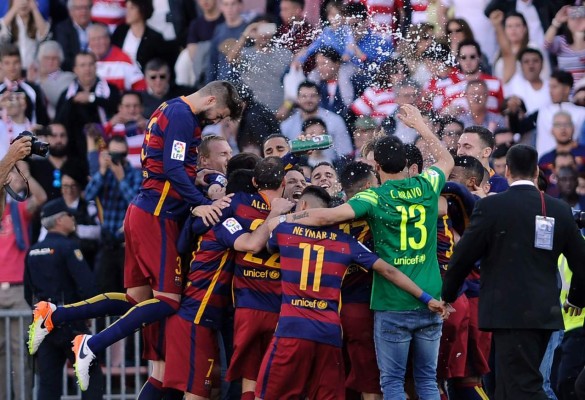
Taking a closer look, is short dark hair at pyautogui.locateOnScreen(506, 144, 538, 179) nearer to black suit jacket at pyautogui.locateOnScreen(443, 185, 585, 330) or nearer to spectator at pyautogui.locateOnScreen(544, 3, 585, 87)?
black suit jacket at pyautogui.locateOnScreen(443, 185, 585, 330)

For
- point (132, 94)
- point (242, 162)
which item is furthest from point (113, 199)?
point (242, 162)

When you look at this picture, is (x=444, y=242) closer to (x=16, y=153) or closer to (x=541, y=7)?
(x=16, y=153)

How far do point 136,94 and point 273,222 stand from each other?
604 cm

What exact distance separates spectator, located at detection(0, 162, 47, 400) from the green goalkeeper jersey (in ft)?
16.2

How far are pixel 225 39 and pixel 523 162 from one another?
6.79m

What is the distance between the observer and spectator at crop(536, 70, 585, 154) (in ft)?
48.8

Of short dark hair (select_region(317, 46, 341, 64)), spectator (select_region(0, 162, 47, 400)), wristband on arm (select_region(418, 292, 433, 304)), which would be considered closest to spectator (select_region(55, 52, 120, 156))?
spectator (select_region(0, 162, 47, 400))

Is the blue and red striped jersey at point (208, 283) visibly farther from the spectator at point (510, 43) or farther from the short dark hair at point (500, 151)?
the spectator at point (510, 43)

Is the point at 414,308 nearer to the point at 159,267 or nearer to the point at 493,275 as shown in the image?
the point at 493,275

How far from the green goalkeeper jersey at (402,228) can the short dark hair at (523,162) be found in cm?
66

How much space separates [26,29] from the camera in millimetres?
16375

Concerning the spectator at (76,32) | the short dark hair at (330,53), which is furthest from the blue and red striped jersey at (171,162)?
the spectator at (76,32)

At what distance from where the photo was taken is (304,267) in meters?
9.75

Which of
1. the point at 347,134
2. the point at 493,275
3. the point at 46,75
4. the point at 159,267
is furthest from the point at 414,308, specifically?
the point at 46,75
